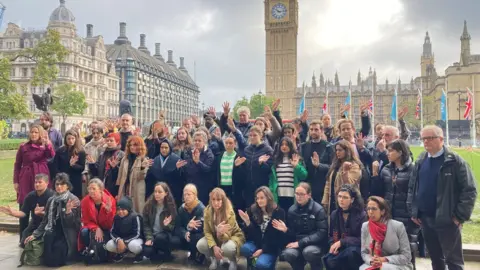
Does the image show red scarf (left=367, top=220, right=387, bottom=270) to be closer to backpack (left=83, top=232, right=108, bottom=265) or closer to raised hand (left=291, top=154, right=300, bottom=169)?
raised hand (left=291, top=154, right=300, bottom=169)

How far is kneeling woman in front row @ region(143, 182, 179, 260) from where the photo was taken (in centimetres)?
616

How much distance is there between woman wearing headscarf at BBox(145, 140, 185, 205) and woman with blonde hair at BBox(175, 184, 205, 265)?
0.75 metres

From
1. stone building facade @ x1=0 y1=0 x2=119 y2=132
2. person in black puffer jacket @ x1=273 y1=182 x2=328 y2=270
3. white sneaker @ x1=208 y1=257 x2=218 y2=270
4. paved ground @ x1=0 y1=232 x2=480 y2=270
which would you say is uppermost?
stone building facade @ x1=0 y1=0 x2=119 y2=132

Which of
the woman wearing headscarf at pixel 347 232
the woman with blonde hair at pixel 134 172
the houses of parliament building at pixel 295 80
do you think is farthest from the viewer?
the houses of parliament building at pixel 295 80

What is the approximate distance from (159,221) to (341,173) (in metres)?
2.76

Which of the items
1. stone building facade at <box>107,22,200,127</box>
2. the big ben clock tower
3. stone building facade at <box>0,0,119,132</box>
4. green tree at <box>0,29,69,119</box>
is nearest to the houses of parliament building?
the big ben clock tower

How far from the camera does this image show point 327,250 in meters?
5.72

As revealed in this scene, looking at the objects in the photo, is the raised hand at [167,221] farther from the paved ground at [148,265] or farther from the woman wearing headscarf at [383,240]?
the woman wearing headscarf at [383,240]

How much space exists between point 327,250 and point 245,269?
1.19m

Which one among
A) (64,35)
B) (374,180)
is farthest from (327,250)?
(64,35)

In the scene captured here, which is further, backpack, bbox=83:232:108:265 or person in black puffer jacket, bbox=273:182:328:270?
backpack, bbox=83:232:108:265

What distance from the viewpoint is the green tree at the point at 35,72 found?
22.7 meters

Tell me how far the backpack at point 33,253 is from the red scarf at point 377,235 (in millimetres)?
4568

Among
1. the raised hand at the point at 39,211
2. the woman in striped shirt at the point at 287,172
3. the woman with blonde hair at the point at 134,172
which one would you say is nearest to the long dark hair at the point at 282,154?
the woman in striped shirt at the point at 287,172
